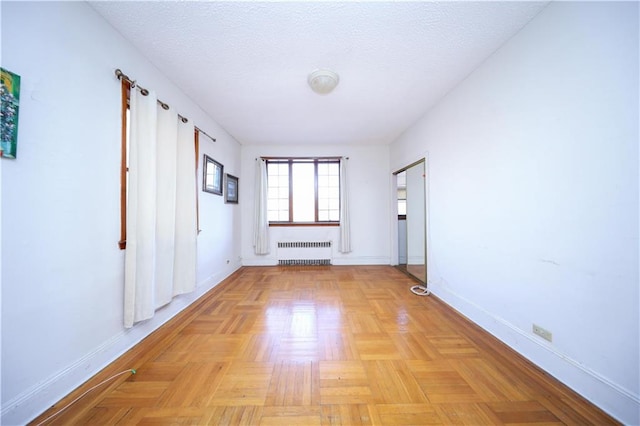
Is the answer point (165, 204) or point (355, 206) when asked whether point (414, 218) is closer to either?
point (355, 206)

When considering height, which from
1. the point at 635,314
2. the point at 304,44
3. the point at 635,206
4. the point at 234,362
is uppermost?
the point at 304,44

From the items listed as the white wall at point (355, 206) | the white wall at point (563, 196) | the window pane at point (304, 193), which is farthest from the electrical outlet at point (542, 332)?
the window pane at point (304, 193)

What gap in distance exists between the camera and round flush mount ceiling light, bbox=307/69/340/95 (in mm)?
1952

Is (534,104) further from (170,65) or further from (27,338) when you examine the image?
(27,338)

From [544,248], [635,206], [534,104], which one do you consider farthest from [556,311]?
Answer: [534,104]

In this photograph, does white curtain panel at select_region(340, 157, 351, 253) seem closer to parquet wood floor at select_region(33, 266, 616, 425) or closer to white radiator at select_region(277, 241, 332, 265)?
white radiator at select_region(277, 241, 332, 265)

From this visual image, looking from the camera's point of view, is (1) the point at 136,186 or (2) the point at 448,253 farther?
(2) the point at 448,253

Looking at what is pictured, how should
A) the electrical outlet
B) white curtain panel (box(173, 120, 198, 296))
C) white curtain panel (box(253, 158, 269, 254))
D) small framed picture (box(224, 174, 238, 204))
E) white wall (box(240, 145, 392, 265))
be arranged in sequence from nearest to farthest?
the electrical outlet, white curtain panel (box(173, 120, 198, 296)), small framed picture (box(224, 174, 238, 204)), white curtain panel (box(253, 158, 269, 254)), white wall (box(240, 145, 392, 265))

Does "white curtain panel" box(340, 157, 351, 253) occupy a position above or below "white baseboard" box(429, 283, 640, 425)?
above

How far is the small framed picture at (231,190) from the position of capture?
3543 millimetres

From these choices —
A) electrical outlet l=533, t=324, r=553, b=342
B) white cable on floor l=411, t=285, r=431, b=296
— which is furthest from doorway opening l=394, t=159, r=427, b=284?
electrical outlet l=533, t=324, r=553, b=342

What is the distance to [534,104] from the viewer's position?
4.80 ft

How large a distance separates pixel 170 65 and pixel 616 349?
3.68 m

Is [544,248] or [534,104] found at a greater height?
[534,104]
